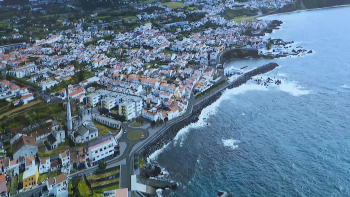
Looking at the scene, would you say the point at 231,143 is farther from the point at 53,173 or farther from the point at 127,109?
the point at 53,173

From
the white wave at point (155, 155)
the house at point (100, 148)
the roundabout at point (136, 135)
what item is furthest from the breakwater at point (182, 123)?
the house at point (100, 148)

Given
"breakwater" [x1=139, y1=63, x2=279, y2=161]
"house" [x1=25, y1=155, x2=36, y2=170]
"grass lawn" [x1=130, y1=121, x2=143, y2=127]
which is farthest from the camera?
"grass lawn" [x1=130, y1=121, x2=143, y2=127]

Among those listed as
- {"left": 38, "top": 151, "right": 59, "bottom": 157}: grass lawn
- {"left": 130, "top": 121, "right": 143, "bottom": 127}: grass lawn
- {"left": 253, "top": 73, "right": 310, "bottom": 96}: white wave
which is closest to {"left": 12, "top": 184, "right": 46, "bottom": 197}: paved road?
{"left": 38, "top": 151, "right": 59, "bottom": 157}: grass lawn

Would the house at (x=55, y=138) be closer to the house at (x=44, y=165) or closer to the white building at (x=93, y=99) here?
the house at (x=44, y=165)

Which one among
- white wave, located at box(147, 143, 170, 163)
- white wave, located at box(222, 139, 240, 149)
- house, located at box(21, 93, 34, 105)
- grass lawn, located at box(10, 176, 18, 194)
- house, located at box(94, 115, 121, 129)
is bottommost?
grass lawn, located at box(10, 176, 18, 194)

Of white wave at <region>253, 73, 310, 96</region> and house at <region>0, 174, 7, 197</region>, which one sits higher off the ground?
white wave at <region>253, 73, 310, 96</region>

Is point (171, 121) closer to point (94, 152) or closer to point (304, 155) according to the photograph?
point (94, 152)

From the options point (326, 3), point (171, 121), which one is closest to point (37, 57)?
point (171, 121)

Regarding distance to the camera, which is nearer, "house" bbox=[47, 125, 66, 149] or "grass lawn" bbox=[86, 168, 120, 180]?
"grass lawn" bbox=[86, 168, 120, 180]

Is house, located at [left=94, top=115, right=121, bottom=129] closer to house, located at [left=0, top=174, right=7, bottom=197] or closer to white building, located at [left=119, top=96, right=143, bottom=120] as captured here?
white building, located at [left=119, top=96, right=143, bottom=120]
